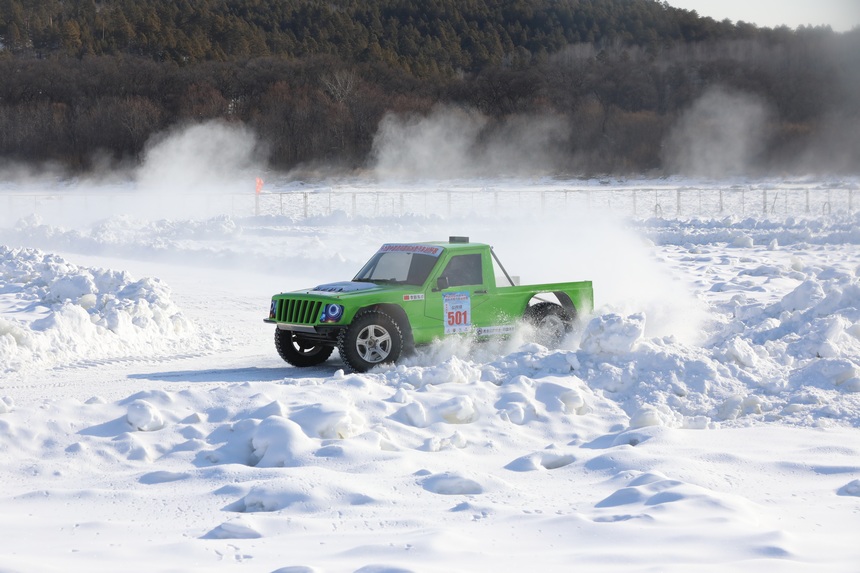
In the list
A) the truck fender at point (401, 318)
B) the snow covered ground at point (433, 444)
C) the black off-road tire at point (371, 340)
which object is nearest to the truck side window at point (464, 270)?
the snow covered ground at point (433, 444)

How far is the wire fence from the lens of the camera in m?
44.4

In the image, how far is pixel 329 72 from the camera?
107 meters

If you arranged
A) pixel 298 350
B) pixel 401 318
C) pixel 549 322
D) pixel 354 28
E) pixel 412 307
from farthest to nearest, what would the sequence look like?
pixel 354 28
pixel 549 322
pixel 298 350
pixel 412 307
pixel 401 318

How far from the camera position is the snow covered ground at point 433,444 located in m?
6.65

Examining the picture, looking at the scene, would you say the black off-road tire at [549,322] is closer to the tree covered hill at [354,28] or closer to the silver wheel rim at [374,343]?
the silver wheel rim at [374,343]

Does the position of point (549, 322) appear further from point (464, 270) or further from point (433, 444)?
point (433, 444)

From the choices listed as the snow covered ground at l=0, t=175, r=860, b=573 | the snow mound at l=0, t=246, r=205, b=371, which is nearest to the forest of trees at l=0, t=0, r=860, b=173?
the snow mound at l=0, t=246, r=205, b=371

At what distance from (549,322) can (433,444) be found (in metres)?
4.98

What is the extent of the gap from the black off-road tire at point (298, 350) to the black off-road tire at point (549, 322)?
8.32 ft

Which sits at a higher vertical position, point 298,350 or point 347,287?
point 347,287

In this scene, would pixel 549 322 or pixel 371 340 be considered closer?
pixel 371 340

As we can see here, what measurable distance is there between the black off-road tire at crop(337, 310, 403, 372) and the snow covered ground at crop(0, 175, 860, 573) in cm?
45

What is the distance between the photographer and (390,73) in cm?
11031

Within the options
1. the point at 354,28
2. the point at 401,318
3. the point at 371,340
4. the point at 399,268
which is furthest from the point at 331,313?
the point at 354,28
